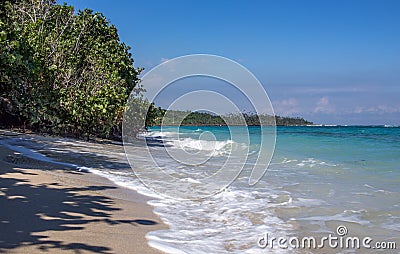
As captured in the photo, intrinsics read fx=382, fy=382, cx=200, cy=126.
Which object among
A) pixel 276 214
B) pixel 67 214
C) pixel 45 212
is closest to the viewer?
pixel 45 212


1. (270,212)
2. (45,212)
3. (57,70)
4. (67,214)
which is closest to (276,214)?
(270,212)

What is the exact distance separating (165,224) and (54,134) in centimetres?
1587

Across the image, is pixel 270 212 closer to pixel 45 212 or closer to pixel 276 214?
pixel 276 214

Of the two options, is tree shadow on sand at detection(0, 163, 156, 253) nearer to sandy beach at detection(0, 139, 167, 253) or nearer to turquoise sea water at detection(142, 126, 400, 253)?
sandy beach at detection(0, 139, 167, 253)

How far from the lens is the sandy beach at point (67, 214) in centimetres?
429

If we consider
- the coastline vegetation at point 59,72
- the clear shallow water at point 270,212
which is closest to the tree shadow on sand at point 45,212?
the clear shallow water at point 270,212

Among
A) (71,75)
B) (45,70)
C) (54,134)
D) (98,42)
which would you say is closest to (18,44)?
(45,70)

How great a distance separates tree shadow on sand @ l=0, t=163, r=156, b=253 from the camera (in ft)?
13.9

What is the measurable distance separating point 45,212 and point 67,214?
295 mm

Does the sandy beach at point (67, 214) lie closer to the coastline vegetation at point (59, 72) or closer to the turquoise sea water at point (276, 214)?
the turquoise sea water at point (276, 214)

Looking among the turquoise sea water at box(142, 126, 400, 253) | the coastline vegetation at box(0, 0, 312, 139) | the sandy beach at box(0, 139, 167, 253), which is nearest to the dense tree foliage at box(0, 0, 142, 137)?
the coastline vegetation at box(0, 0, 312, 139)

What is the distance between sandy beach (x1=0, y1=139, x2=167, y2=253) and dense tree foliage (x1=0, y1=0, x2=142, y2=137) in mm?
4405

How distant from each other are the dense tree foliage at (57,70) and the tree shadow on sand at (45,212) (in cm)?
505

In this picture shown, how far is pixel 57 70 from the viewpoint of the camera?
55.5ft
